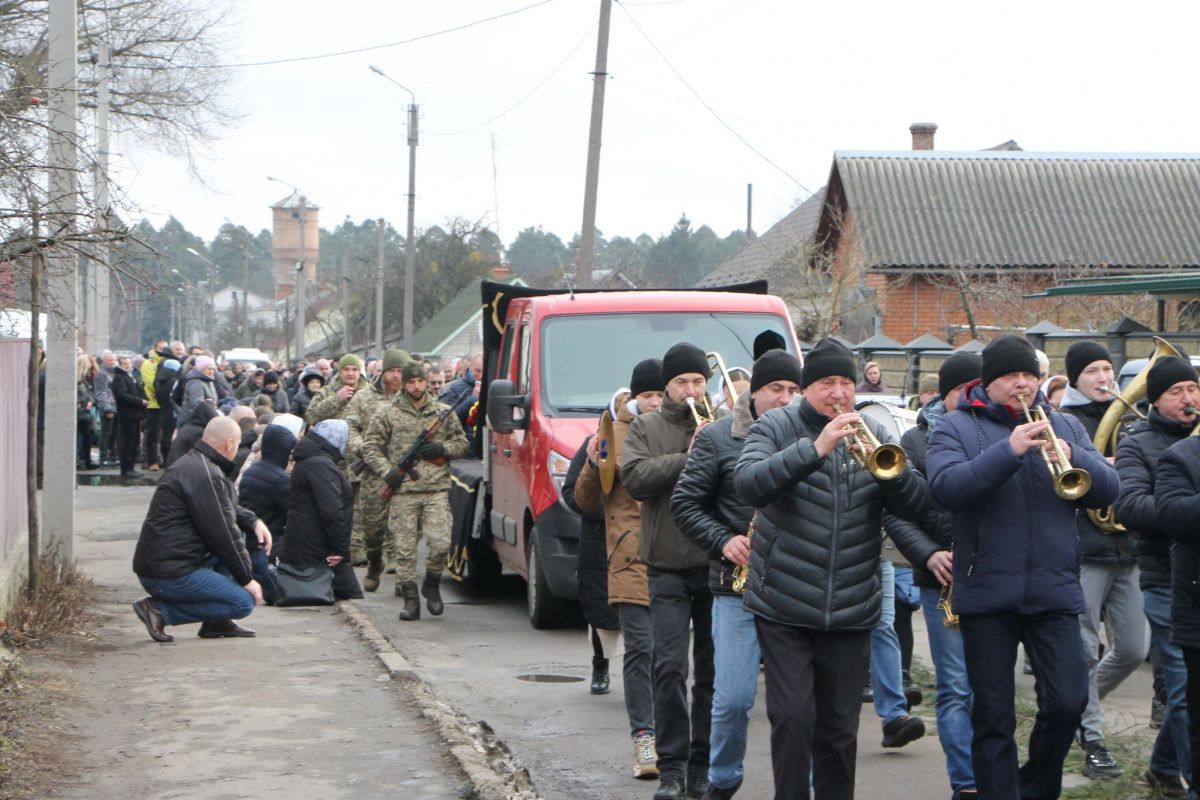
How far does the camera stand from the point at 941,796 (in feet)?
20.3

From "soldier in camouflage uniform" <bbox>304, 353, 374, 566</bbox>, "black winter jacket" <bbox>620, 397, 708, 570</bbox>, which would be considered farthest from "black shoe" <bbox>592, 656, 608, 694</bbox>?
"soldier in camouflage uniform" <bbox>304, 353, 374, 566</bbox>

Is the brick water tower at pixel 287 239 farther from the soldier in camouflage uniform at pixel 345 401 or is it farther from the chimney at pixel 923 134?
the soldier in camouflage uniform at pixel 345 401

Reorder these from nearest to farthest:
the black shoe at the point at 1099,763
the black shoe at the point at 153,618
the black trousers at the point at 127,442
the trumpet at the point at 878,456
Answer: the trumpet at the point at 878,456, the black shoe at the point at 1099,763, the black shoe at the point at 153,618, the black trousers at the point at 127,442

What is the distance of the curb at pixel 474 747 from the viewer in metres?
6.19

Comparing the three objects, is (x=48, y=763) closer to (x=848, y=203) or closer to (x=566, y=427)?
(x=566, y=427)

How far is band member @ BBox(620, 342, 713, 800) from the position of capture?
6.04 m

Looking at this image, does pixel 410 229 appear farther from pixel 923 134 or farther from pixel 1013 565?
pixel 1013 565

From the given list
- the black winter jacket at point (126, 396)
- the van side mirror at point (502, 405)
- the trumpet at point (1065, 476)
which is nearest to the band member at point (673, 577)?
the trumpet at point (1065, 476)

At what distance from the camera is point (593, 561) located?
7266 mm

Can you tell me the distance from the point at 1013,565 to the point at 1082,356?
232 centimetres

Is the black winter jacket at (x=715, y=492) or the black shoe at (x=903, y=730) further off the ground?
the black winter jacket at (x=715, y=492)

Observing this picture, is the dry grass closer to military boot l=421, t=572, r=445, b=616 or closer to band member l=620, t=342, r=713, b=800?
military boot l=421, t=572, r=445, b=616

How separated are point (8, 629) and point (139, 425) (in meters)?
14.9

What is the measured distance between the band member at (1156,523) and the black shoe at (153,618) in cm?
631
